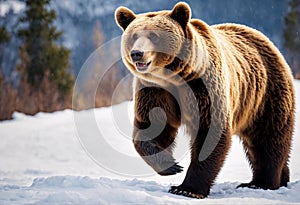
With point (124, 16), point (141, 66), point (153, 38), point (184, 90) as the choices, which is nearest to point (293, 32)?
point (124, 16)

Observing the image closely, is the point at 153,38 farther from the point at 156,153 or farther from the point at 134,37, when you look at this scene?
the point at 156,153

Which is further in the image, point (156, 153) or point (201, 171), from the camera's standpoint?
point (156, 153)

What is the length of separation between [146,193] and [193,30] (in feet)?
5.15

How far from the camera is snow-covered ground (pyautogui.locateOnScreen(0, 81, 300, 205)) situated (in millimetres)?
4402

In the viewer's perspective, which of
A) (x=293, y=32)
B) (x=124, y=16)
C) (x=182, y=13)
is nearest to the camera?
(x=182, y=13)

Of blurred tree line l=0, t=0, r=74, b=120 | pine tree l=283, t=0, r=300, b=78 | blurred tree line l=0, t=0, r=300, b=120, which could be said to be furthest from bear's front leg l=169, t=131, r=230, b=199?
pine tree l=283, t=0, r=300, b=78

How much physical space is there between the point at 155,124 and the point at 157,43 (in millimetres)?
786

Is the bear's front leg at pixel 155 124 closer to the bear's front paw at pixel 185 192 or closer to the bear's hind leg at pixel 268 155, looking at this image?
the bear's front paw at pixel 185 192

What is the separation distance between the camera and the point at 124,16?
16.5 feet

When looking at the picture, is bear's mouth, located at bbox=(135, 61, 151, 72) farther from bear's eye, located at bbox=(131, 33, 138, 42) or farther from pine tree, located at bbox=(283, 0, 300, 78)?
pine tree, located at bbox=(283, 0, 300, 78)

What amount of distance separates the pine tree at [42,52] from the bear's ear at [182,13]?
15.7 m

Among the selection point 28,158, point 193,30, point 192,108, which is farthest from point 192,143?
point 28,158

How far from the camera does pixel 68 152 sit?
943cm

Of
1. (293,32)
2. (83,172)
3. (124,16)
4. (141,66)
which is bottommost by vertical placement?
(83,172)
